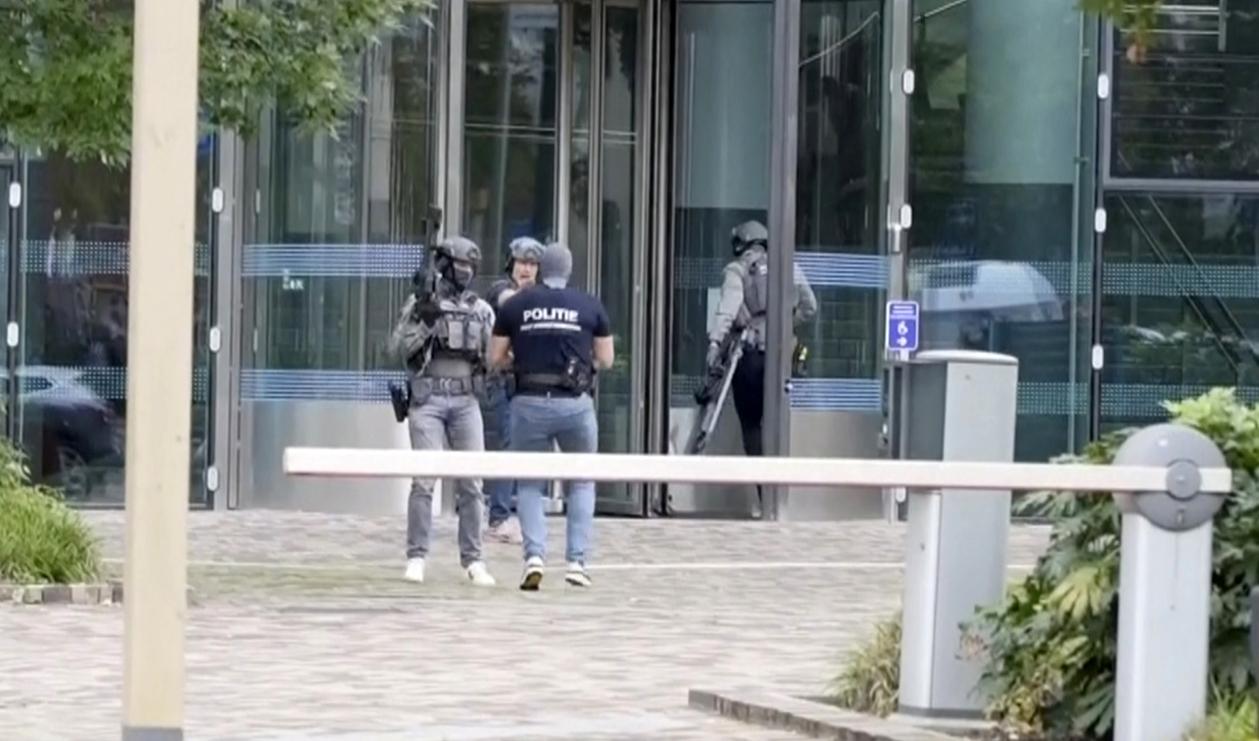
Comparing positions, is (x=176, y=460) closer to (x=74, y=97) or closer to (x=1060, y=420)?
(x=74, y=97)

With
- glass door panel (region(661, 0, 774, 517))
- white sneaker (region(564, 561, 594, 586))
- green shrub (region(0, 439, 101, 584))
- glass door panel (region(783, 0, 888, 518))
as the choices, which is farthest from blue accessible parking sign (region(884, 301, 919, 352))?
green shrub (region(0, 439, 101, 584))

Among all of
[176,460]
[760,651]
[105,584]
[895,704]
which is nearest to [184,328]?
[176,460]

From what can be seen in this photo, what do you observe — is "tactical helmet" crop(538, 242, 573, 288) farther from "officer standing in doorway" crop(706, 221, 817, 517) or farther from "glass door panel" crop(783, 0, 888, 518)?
"glass door panel" crop(783, 0, 888, 518)

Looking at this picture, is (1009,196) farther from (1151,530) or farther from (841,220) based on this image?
(1151,530)

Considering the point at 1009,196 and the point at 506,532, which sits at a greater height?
the point at 1009,196

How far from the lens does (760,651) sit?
1180cm

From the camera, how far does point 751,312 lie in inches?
772

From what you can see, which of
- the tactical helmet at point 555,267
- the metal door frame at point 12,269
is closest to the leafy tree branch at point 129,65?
the tactical helmet at point 555,267

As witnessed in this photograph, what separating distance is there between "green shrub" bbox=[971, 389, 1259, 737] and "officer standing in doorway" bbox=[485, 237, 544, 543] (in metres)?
6.71

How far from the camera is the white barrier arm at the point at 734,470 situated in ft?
21.7

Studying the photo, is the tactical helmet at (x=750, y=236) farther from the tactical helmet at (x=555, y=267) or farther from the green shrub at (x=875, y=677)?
the green shrub at (x=875, y=677)

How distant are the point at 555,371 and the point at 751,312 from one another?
17.2 ft

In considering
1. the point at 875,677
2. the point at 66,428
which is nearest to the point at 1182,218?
the point at 66,428

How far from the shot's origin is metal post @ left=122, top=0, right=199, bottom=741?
666 centimetres
